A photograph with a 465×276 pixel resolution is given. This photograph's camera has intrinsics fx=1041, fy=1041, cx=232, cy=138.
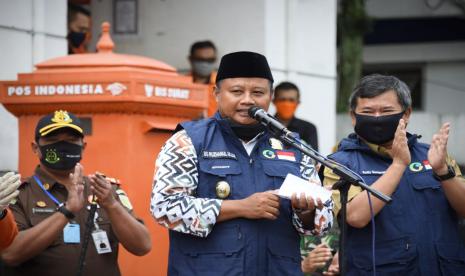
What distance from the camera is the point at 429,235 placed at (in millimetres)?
5715

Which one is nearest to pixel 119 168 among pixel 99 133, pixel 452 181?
pixel 99 133

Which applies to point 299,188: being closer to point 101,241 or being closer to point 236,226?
point 236,226

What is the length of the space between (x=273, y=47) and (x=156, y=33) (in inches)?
55.4

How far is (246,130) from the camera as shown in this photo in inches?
212

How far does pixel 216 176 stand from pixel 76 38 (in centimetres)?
515

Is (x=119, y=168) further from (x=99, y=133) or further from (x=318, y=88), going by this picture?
(x=318, y=88)

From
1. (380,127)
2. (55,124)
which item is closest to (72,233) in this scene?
(55,124)

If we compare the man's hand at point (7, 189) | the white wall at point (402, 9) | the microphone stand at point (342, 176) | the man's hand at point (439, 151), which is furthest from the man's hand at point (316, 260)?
the white wall at point (402, 9)

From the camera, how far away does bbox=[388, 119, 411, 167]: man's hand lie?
217 inches

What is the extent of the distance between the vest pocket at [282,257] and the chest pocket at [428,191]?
84 centimetres

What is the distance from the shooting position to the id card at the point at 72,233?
600cm

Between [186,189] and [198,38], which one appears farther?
[198,38]

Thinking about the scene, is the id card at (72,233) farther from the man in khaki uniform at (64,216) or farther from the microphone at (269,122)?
the microphone at (269,122)

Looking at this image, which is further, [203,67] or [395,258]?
[203,67]
